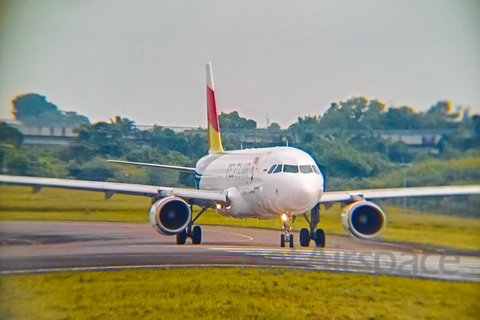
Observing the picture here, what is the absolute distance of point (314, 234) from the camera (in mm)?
19641

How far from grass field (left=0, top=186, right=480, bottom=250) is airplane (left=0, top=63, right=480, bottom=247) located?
0.94 m

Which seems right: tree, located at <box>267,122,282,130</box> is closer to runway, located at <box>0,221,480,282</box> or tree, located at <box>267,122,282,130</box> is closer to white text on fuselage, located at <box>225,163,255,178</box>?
white text on fuselage, located at <box>225,163,255,178</box>

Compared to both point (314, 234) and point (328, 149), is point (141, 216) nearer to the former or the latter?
point (314, 234)

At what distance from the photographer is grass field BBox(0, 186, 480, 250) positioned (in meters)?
17.0

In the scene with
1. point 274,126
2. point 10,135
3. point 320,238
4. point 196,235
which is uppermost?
point 274,126

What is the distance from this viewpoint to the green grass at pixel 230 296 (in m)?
11.9

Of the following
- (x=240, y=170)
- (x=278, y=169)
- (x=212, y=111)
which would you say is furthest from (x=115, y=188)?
(x=212, y=111)

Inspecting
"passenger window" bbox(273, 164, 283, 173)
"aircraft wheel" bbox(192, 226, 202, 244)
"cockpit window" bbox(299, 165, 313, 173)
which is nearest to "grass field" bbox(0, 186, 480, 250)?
"aircraft wheel" bbox(192, 226, 202, 244)

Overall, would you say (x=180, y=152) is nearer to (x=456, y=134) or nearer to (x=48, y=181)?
(x=48, y=181)

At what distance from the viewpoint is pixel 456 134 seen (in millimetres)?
17672

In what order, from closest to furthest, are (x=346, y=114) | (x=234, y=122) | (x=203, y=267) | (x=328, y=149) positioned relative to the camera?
(x=203, y=267) → (x=346, y=114) → (x=328, y=149) → (x=234, y=122)

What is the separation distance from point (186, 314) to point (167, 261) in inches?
196

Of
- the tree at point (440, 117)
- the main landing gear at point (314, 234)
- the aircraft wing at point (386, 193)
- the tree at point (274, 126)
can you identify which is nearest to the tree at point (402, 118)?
the tree at point (440, 117)

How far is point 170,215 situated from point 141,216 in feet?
16.1
